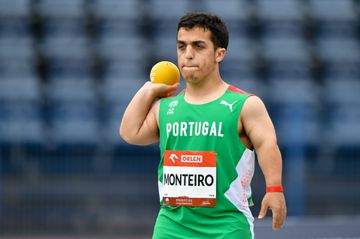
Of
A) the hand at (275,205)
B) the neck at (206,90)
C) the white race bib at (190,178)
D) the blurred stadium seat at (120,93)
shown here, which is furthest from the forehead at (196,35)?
the blurred stadium seat at (120,93)

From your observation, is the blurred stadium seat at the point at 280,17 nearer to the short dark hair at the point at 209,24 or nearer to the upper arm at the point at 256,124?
the short dark hair at the point at 209,24

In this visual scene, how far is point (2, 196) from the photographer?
9.32 m

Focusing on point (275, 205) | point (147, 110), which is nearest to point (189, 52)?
point (147, 110)

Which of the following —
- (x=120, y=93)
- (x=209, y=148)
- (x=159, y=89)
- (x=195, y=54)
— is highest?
(x=195, y=54)

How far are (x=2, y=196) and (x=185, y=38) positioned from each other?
5.93 metres

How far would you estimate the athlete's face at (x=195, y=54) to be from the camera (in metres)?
3.80

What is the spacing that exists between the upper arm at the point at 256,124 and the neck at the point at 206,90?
16 cm

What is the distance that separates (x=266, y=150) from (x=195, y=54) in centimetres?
52

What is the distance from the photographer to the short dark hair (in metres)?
3.82

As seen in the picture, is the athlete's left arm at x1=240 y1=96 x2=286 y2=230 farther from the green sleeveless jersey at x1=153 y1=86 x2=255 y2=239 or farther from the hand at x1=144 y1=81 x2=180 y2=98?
the hand at x1=144 y1=81 x2=180 y2=98

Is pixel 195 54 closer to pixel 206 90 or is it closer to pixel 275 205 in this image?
pixel 206 90

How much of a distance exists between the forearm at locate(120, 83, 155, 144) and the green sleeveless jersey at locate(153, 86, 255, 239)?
23 centimetres

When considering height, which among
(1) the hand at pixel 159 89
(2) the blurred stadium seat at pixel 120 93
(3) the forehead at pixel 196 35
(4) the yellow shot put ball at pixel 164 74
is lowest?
(2) the blurred stadium seat at pixel 120 93

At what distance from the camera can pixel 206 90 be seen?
3.89 m
